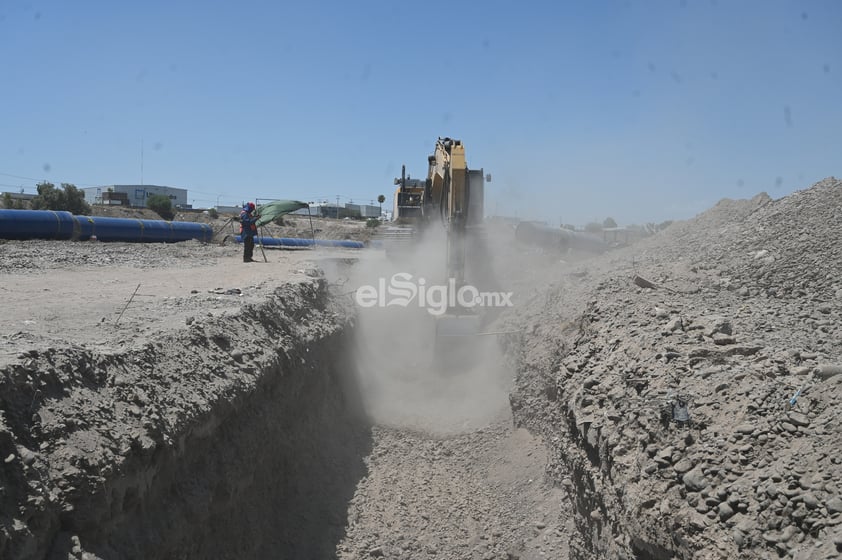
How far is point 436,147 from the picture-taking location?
1845 cm

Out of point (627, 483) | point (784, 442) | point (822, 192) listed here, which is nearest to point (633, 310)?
point (627, 483)

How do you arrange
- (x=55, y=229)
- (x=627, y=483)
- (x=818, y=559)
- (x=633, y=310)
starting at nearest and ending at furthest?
(x=818, y=559)
(x=627, y=483)
(x=633, y=310)
(x=55, y=229)

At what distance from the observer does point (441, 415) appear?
43.3ft

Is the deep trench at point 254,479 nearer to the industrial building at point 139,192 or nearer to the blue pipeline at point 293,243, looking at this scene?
the blue pipeline at point 293,243

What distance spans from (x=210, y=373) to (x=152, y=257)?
13.5m

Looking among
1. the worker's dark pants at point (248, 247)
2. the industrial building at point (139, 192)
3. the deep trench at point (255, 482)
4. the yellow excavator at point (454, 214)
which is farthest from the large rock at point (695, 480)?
the industrial building at point (139, 192)

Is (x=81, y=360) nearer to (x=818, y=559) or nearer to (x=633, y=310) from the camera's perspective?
(x=818, y=559)

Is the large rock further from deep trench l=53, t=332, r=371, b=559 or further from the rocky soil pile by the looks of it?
deep trench l=53, t=332, r=371, b=559

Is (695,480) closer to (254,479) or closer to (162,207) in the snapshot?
(254,479)

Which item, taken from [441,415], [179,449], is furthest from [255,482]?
[441,415]

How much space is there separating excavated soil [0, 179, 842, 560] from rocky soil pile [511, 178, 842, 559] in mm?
26

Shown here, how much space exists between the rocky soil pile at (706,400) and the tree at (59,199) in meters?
38.5

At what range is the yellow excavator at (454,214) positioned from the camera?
14.3 m

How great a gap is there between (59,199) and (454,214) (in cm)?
3658
